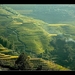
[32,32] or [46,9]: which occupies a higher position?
[46,9]

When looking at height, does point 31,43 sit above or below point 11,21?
below

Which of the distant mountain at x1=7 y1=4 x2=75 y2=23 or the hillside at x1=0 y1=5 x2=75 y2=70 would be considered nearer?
the distant mountain at x1=7 y1=4 x2=75 y2=23

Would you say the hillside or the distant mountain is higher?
the distant mountain

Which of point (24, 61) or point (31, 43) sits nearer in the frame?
point (24, 61)

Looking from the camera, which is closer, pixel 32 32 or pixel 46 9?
pixel 46 9

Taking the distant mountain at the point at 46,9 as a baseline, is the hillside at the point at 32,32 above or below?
below

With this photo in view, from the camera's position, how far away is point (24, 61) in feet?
9.73

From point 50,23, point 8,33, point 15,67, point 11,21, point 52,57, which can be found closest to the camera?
point 15,67

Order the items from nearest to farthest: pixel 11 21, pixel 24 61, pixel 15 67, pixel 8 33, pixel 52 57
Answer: pixel 15 67 → pixel 24 61 → pixel 52 57 → pixel 8 33 → pixel 11 21

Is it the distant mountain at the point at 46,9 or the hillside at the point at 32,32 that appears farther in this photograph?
the hillside at the point at 32,32
